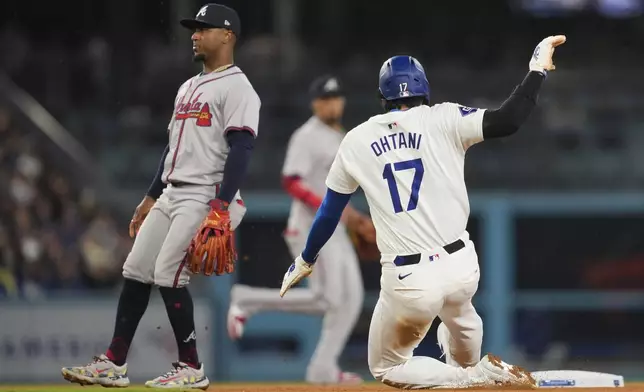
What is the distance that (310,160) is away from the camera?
9125 millimetres

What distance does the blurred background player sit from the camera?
9000 mm

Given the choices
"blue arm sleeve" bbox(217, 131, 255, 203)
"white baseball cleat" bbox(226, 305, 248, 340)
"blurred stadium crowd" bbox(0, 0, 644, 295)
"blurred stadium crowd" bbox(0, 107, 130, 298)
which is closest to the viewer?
"blue arm sleeve" bbox(217, 131, 255, 203)

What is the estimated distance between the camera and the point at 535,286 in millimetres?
13078

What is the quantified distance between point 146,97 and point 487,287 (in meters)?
4.97

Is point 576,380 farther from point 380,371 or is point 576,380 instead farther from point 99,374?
point 99,374

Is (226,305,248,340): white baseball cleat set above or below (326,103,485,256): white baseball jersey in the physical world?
below

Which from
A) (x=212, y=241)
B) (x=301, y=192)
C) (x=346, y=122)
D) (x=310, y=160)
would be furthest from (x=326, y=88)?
(x=346, y=122)

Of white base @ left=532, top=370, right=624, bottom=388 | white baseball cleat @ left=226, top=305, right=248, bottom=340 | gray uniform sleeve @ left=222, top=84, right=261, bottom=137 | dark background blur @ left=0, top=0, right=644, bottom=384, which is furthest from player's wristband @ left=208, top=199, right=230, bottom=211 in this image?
dark background blur @ left=0, top=0, right=644, bottom=384

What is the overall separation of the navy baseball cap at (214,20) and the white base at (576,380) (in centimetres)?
231

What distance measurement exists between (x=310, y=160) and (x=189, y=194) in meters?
2.90

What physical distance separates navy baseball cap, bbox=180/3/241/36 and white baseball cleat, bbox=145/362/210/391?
1.66m

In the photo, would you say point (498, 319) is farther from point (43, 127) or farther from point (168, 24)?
point (168, 24)

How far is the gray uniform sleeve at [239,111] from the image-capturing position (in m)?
6.21

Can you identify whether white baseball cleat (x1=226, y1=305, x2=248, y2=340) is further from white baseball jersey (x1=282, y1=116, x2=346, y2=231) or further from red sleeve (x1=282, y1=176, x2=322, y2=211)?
red sleeve (x1=282, y1=176, x2=322, y2=211)
